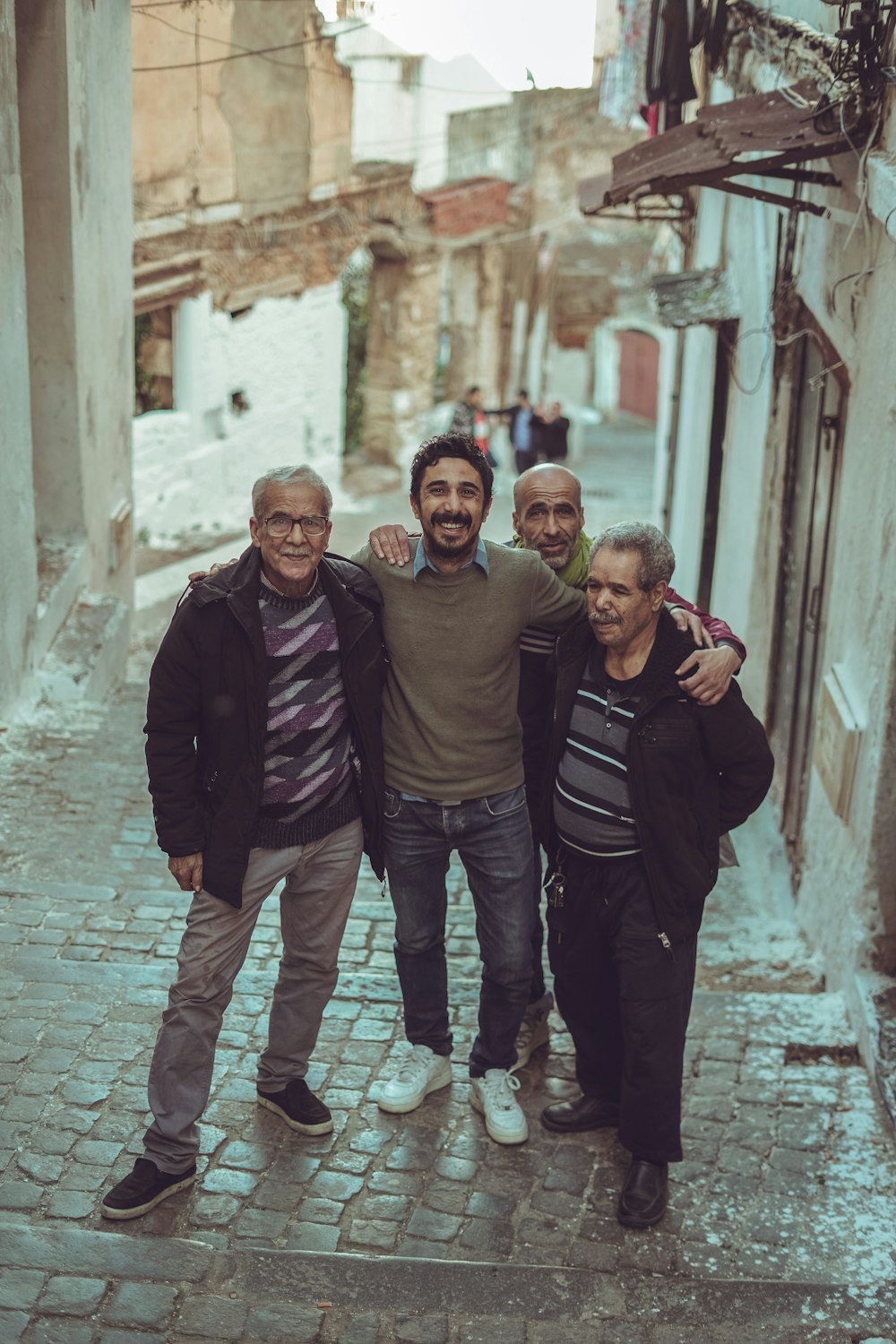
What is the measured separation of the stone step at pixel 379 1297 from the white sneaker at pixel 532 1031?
3.56 feet

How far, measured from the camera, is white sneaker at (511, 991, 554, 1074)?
4.71 meters

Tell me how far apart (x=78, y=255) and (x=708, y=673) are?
233 inches

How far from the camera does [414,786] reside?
13.3 ft

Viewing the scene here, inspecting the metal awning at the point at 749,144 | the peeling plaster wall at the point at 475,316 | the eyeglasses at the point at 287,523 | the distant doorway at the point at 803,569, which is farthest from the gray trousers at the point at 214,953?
the peeling plaster wall at the point at 475,316

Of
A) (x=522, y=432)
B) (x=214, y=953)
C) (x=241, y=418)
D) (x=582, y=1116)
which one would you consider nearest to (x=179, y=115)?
(x=241, y=418)

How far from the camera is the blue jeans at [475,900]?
4.09 m

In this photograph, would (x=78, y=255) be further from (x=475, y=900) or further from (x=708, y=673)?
(x=708, y=673)

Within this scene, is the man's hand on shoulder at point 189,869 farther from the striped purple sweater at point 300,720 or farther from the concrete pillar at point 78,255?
the concrete pillar at point 78,255

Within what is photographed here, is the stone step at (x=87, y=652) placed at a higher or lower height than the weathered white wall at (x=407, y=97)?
lower

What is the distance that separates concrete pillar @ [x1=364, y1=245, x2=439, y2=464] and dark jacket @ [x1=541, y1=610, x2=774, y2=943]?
1780 centimetres

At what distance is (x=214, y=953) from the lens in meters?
3.84

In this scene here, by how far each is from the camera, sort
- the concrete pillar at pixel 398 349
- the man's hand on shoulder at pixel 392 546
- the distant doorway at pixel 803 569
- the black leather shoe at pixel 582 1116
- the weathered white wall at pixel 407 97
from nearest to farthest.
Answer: the man's hand on shoulder at pixel 392 546
the black leather shoe at pixel 582 1116
the distant doorway at pixel 803 569
the weathered white wall at pixel 407 97
the concrete pillar at pixel 398 349

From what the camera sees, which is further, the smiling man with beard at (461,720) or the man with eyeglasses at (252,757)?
the smiling man with beard at (461,720)

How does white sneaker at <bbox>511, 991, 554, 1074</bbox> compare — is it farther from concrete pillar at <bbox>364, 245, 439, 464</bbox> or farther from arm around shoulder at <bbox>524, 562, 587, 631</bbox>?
concrete pillar at <bbox>364, 245, 439, 464</bbox>
